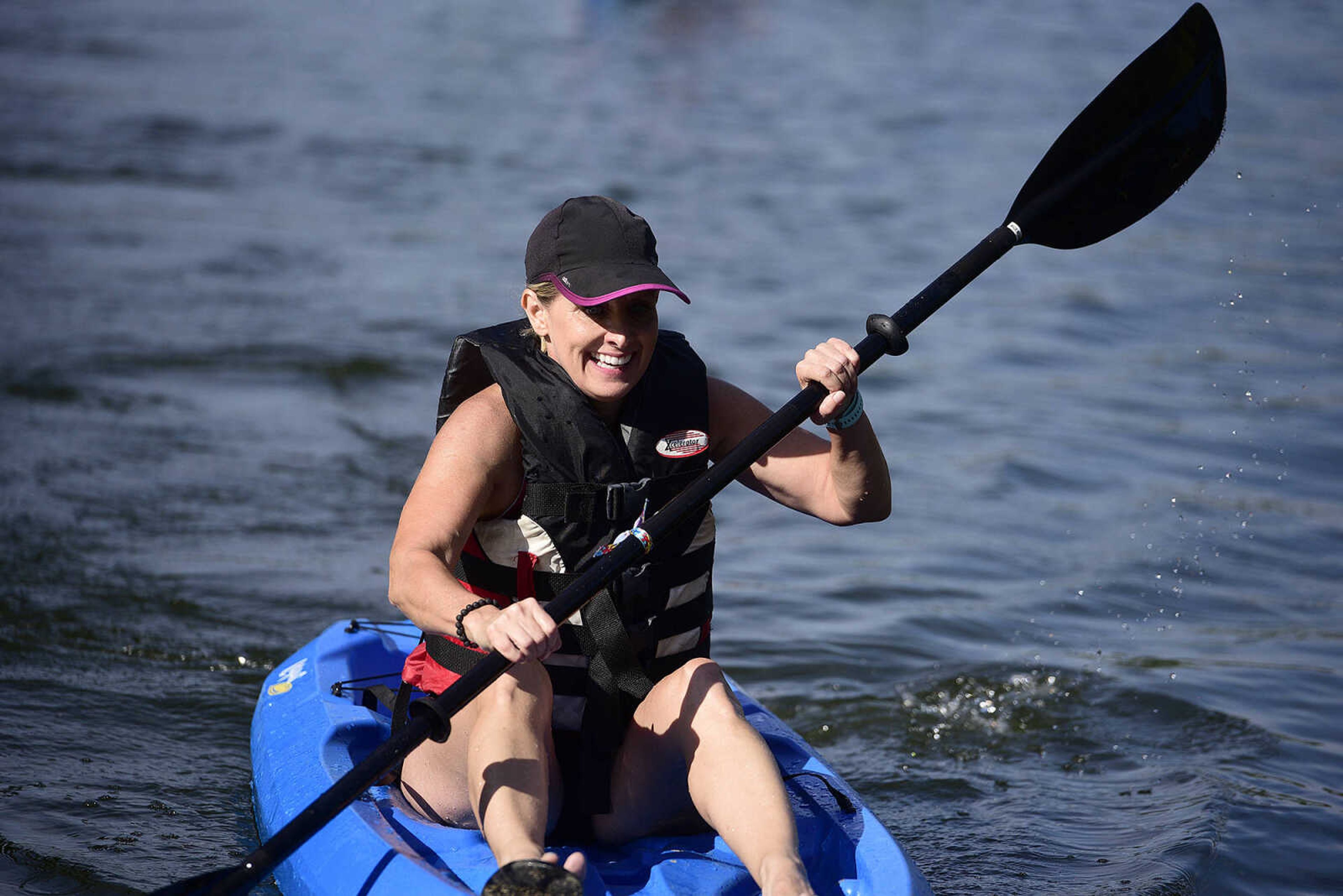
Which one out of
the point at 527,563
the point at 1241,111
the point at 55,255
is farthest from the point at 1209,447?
the point at 1241,111

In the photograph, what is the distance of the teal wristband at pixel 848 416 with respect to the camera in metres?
2.83

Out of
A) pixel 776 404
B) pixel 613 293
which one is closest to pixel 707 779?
pixel 613 293

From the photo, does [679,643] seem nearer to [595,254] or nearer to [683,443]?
[683,443]

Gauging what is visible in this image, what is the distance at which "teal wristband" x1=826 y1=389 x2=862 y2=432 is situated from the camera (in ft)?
9.28

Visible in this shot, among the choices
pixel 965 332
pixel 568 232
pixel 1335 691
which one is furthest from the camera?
pixel 965 332

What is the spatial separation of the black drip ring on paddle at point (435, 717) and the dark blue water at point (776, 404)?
985mm

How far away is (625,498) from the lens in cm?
291

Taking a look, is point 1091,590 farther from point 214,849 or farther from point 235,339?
point 235,339

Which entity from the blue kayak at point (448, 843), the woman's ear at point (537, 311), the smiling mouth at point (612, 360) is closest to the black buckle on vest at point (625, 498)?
the smiling mouth at point (612, 360)

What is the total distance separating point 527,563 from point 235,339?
519 cm

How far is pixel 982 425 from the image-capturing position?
696 centimetres

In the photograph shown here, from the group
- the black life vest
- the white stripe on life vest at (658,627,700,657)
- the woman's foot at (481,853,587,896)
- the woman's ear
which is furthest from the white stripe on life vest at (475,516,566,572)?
the woman's foot at (481,853,587,896)

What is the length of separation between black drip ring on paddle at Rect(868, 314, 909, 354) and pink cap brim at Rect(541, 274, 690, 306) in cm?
43

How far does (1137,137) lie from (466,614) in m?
1.98
